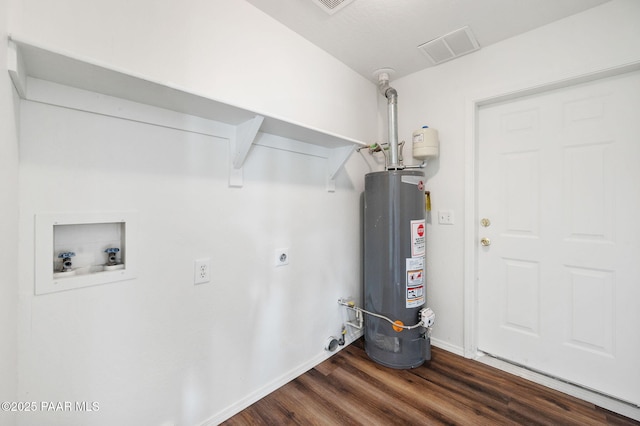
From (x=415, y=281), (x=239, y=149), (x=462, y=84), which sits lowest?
(x=415, y=281)

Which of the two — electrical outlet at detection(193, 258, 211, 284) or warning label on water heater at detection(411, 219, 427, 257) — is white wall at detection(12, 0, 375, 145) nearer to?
electrical outlet at detection(193, 258, 211, 284)

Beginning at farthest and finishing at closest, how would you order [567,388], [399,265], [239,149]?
[399,265] < [567,388] < [239,149]

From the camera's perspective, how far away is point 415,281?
6.11 feet

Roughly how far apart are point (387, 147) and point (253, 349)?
1785mm

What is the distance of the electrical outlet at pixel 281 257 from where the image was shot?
1.62 m

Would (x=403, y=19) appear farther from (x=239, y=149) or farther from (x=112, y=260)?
(x=112, y=260)

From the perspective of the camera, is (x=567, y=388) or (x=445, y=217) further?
(x=445, y=217)

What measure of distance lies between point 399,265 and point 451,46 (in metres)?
1.63

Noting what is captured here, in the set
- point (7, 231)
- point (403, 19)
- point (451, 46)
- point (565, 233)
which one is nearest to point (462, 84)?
point (451, 46)

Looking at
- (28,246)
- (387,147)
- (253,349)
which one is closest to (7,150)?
(28,246)

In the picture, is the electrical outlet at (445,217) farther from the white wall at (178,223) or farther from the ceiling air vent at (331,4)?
the ceiling air vent at (331,4)

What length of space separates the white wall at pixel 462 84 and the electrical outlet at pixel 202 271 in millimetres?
1762

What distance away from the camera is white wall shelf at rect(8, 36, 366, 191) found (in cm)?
76

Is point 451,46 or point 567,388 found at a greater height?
point 451,46
